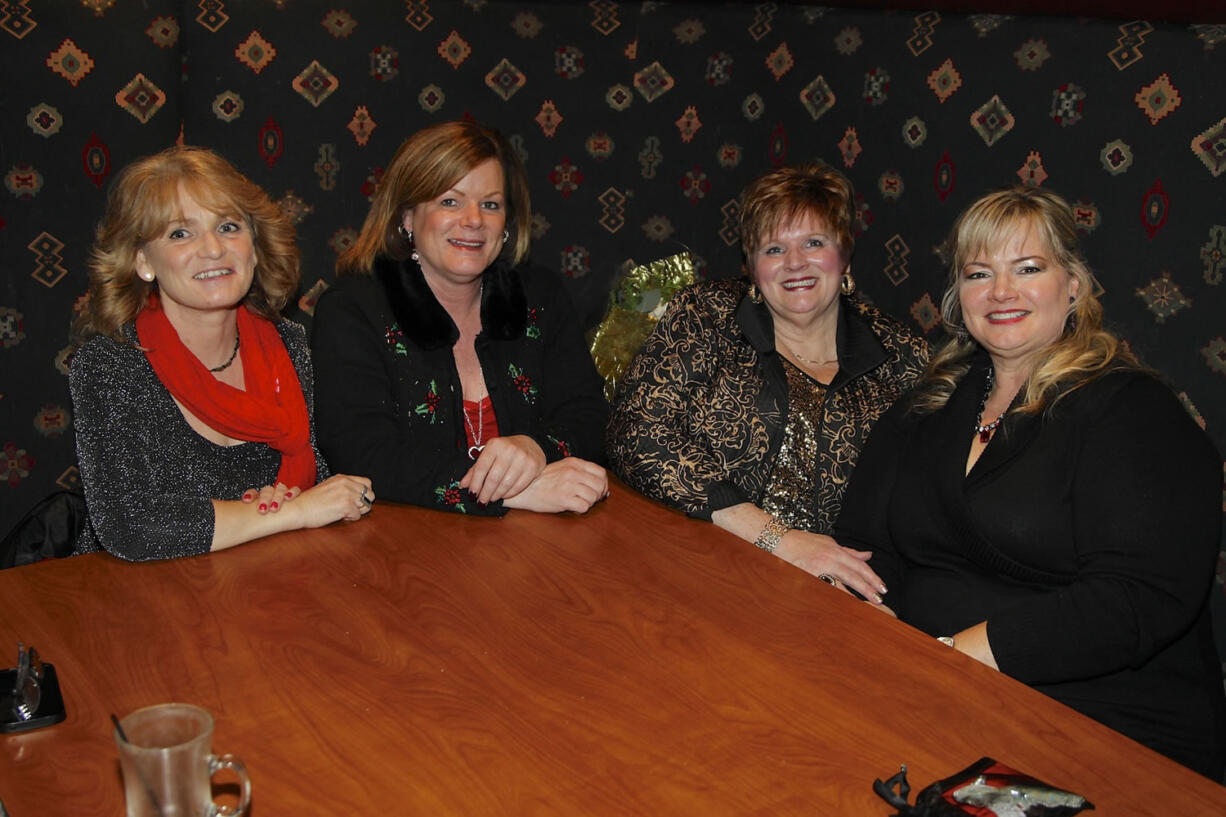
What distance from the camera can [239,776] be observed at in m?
1.15

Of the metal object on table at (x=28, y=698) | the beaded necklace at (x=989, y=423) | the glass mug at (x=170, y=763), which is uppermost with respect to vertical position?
the beaded necklace at (x=989, y=423)

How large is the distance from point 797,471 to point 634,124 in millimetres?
1320

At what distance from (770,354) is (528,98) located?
1143mm

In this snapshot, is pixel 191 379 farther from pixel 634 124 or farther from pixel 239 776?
pixel 634 124

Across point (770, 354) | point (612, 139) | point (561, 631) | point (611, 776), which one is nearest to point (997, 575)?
point (770, 354)

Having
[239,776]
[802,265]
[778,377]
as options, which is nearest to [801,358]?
[778,377]

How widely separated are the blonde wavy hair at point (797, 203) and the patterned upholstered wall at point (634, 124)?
1.40 ft

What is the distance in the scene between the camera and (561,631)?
162 centimetres

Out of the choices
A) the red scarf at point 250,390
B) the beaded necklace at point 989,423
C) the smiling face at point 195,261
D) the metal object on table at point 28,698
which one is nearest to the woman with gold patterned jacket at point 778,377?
the beaded necklace at point 989,423

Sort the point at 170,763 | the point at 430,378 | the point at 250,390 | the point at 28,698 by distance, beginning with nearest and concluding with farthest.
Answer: the point at 170,763 < the point at 28,698 < the point at 250,390 < the point at 430,378

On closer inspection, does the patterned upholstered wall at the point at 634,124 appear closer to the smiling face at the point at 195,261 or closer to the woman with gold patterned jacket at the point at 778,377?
the woman with gold patterned jacket at the point at 778,377

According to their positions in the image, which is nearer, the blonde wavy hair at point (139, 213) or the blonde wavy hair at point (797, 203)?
the blonde wavy hair at point (139, 213)

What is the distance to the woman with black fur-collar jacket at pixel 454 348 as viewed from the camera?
2129 millimetres

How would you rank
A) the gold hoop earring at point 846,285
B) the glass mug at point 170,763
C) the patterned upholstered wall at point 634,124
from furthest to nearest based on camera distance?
the gold hoop earring at point 846,285 → the patterned upholstered wall at point 634,124 → the glass mug at point 170,763
